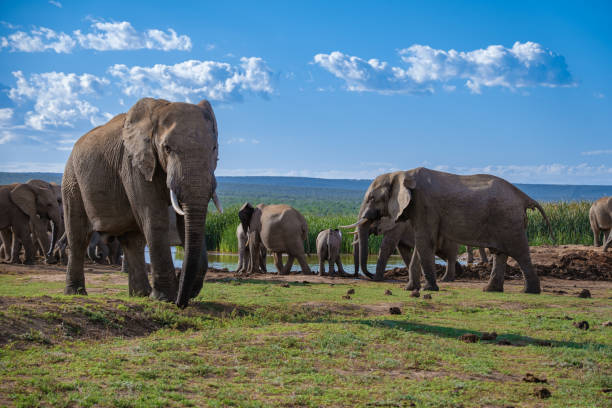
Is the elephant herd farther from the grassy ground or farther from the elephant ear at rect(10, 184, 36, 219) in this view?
the elephant ear at rect(10, 184, 36, 219)

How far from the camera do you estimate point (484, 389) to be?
5703 mm

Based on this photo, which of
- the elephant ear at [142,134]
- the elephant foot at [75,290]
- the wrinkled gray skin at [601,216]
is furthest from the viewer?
the wrinkled gray skin at [601,216]

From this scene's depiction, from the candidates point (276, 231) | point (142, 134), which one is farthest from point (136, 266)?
point (276, 231)

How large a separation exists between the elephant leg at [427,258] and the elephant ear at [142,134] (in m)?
6.36

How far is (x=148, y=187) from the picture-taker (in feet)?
29.5

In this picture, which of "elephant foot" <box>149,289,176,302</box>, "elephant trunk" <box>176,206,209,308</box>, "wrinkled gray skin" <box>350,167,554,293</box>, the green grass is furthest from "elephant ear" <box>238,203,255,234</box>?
"elephant trunk" <box>176,206,209,308</box>

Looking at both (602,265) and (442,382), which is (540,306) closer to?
(442,382)

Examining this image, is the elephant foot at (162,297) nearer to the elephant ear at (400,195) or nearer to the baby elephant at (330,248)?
the elephant ear at (400,195)

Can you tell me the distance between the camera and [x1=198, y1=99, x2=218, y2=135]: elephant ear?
9072 mm

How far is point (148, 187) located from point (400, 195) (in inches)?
253

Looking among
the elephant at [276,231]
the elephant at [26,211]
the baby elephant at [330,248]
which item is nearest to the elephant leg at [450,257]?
the baby elephant at [330,248]

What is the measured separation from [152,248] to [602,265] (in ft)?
49.1

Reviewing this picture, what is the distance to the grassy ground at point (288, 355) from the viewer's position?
526 centimetres

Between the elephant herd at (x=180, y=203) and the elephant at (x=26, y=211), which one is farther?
the elephant at (x=26, y=211)
